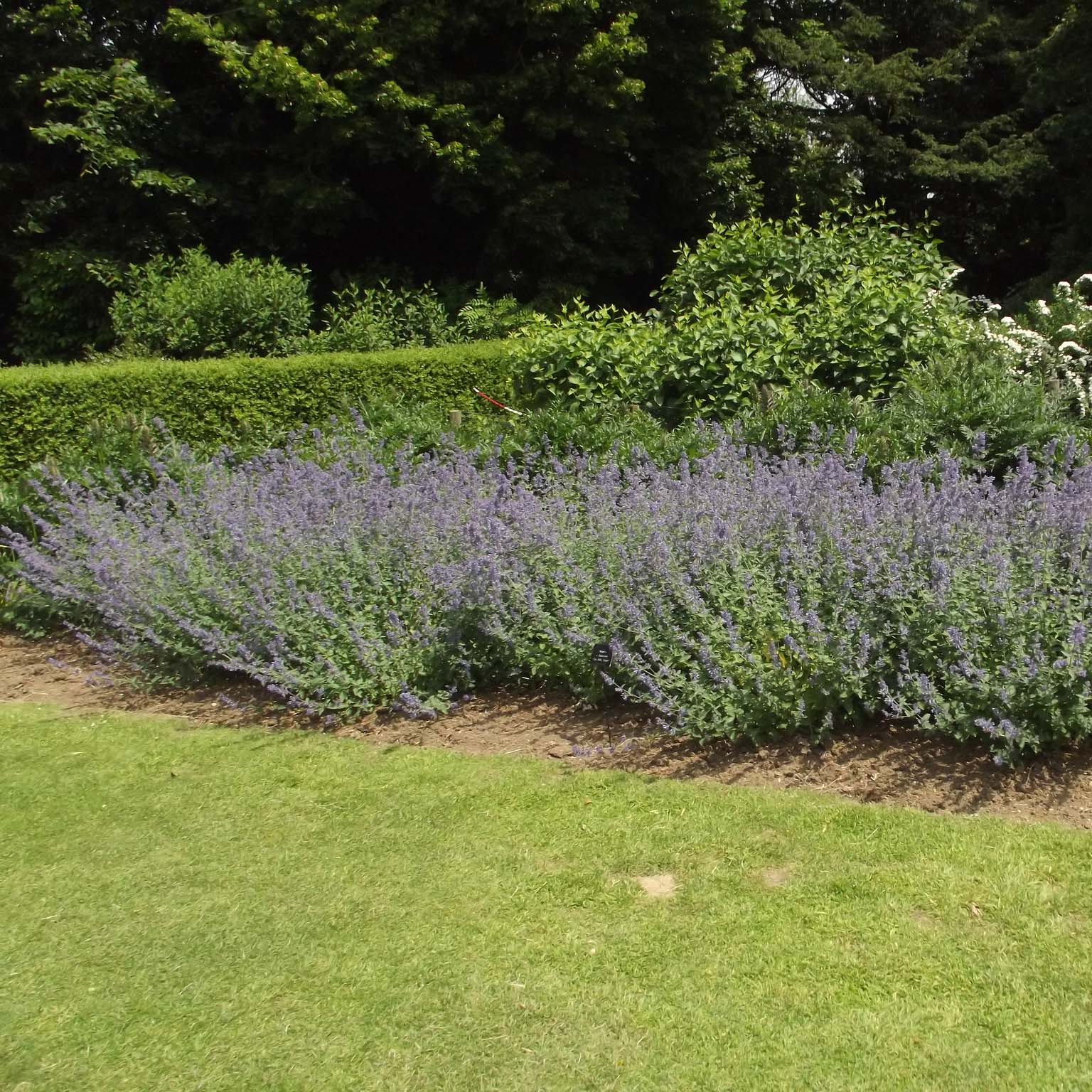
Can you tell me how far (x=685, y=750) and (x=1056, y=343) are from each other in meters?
4.80

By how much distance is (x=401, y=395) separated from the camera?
28.5 feet

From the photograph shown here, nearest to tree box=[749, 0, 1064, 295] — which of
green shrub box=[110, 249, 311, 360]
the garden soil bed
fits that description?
green shrub box=[110, 249, 311, 360]

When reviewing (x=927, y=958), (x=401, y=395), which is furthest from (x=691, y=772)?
(x=401, y=395)

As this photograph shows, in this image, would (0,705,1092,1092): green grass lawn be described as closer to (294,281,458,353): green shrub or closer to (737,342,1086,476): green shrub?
(737,342,1086,476): green shrub

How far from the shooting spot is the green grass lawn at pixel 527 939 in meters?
2.55

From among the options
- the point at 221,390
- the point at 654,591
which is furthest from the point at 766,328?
the point at 221,390

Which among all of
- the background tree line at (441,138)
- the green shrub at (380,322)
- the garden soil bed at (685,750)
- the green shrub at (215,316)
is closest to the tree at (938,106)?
the background tree line at (441,138)

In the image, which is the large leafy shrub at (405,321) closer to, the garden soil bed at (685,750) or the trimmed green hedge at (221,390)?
the trimmed green hedge at (221,390)

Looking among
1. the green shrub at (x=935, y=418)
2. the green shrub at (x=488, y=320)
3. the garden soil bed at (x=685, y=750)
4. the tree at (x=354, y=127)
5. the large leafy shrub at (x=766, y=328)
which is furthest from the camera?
the tree at (x=354, y=127)

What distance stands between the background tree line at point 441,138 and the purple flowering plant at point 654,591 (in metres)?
9.71

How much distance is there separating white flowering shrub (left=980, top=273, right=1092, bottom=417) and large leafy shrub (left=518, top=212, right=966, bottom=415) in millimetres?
351

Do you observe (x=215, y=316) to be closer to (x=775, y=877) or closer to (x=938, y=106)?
(x=775, y=877)

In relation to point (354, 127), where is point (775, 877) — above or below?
below

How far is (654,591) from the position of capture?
432 centimetres
